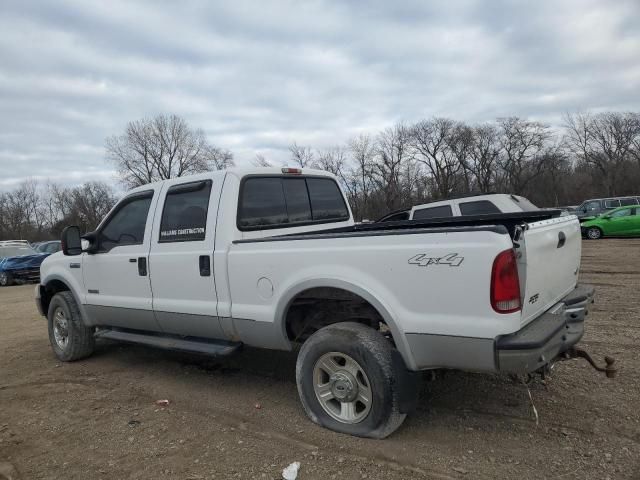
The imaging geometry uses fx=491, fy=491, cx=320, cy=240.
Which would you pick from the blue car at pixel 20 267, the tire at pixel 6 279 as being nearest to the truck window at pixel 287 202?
the blue car at pixel 20 267

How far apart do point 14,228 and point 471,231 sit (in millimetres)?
90176

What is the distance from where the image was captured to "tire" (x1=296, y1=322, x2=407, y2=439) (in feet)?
11.0

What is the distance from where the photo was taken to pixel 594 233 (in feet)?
68.4

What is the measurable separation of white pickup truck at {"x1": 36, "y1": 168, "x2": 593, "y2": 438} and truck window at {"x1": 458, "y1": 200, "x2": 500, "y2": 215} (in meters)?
6.19

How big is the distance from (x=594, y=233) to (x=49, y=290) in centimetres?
2097

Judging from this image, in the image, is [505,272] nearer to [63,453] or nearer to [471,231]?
[471,231]

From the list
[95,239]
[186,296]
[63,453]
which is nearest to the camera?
[63,453]

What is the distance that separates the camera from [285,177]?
195 inches

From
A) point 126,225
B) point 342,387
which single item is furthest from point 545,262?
point 126,225

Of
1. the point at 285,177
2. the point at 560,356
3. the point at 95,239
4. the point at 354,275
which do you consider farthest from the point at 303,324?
the point at 95,239

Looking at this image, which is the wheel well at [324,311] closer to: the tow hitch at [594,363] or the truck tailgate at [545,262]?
the truck tailgate at [545,262]

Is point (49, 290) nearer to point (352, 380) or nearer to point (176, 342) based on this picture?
point (176, 342)

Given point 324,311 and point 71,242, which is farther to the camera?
point 71,242

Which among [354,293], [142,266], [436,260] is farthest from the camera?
[142,266]
